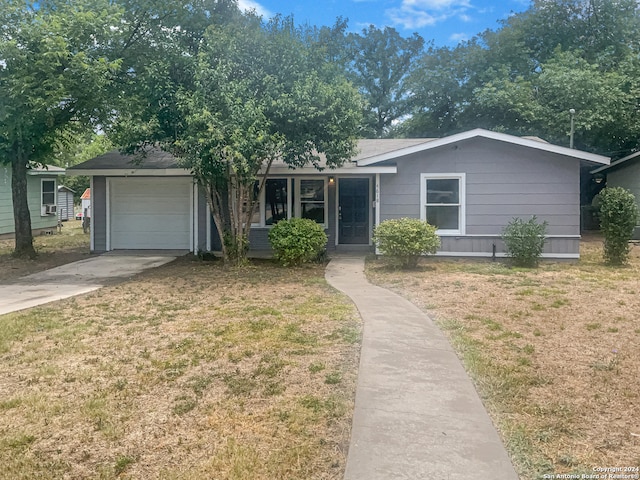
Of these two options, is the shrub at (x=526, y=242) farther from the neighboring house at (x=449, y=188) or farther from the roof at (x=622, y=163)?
the roof at (x=622, y=163)

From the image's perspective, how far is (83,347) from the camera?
5.28 m

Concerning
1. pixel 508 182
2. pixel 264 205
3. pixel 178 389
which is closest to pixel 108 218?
pixel 264 205

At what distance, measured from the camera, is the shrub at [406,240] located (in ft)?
34.4

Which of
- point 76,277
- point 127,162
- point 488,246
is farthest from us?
point 127,162

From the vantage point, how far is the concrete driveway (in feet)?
26.1

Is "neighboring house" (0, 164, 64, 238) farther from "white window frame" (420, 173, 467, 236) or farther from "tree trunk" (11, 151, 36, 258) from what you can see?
"white window frame" (420, 173, 467, 236)

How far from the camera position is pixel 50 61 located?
998 cm

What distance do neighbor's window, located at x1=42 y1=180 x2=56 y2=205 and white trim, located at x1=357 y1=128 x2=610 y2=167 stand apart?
1552cm

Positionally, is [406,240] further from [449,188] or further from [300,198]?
[300,198]

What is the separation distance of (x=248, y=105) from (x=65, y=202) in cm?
2545

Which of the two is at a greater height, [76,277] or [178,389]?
[76,277]

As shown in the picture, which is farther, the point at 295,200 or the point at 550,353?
the point at 295,200

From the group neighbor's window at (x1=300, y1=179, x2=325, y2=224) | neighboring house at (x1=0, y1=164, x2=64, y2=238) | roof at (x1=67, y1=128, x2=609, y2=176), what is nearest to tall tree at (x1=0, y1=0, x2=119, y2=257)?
roof at (x1=67, y1=128, x2=609, y2=176)

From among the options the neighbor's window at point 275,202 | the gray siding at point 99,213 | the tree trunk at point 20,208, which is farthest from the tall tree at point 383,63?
the tree trunk at point 20,208
